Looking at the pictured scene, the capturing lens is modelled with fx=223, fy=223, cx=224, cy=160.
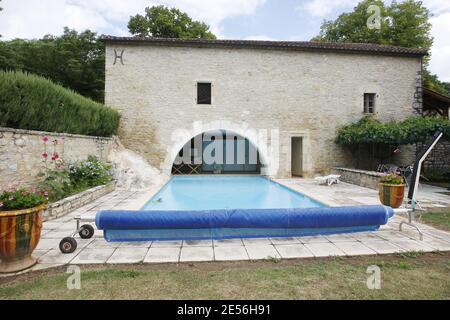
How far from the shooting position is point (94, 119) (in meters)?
8.52

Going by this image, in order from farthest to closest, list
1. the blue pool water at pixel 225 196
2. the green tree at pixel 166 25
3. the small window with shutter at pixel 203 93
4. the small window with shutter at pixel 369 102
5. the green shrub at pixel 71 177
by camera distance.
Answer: the green tree at pixel 166 25 → the small window with shutter at pixel 369 102 → the small window with shutter at pixel 203 93 → the blue pool water at pixel 225 196 → the green shrub at pixel 71 177

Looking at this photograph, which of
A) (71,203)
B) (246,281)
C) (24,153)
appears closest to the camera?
(246,281)

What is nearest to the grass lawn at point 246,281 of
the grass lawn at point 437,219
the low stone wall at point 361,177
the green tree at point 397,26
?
the grass lawn at point 437,219

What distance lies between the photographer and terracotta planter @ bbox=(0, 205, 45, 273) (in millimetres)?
2588

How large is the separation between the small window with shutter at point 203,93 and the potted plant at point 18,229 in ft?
30.9

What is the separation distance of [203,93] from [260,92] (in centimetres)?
293

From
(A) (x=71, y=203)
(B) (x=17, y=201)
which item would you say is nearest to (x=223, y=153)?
(A) (x=71, y=203)

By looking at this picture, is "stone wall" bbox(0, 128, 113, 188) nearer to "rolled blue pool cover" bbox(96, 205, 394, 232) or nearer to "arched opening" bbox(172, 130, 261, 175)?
"rolled blue pool cover" bbox(96, 205, 394, 232)

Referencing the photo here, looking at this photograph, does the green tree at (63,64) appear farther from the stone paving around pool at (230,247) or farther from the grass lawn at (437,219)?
the grass lawn at (437,219)

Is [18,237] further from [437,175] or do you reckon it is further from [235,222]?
[437,175]

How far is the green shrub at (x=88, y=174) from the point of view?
676cm

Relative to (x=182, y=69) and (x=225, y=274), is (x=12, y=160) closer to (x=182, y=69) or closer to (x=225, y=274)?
(x=225, y=274)

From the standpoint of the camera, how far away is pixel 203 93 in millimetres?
11508

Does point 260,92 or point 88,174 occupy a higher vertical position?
point 260,92
